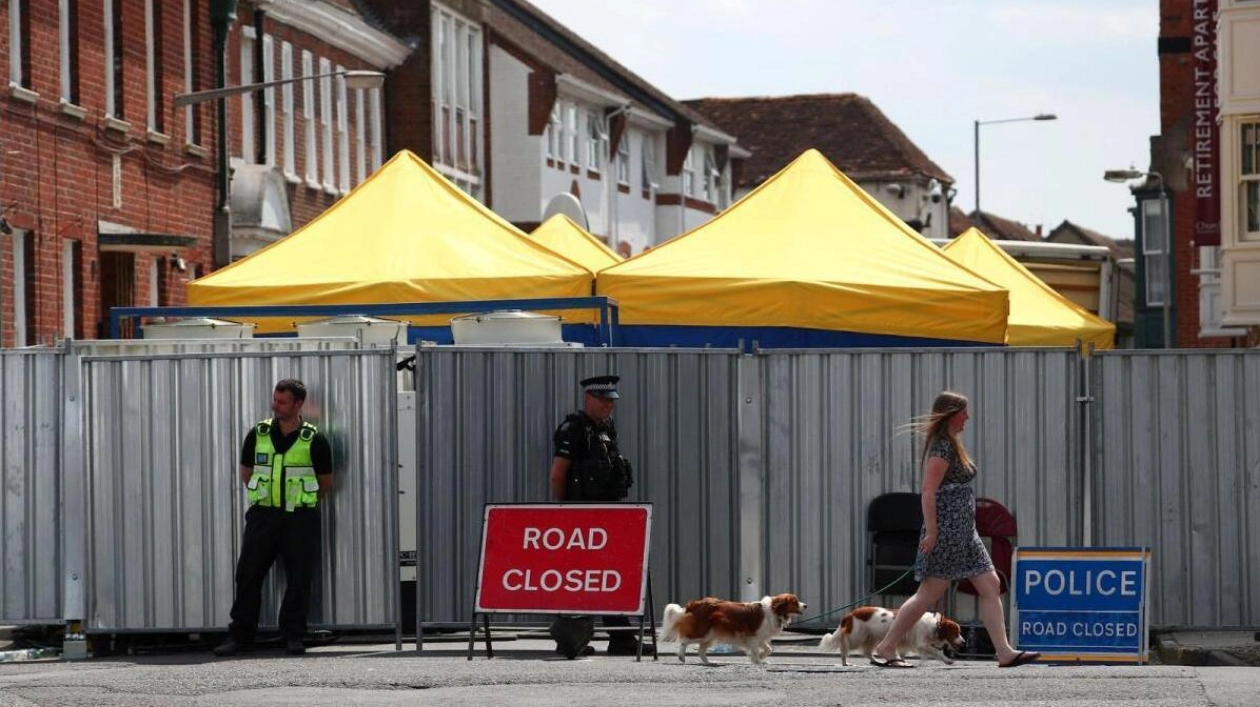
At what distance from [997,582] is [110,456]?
5363 millimetres

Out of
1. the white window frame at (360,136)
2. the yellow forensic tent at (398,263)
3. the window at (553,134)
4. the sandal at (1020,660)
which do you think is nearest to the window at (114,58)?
the white window frame at (360,136)

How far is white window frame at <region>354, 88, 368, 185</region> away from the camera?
52.5m

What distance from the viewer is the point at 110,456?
632 inches

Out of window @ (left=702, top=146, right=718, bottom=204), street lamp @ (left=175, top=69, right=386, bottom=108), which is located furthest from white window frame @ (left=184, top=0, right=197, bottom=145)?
window @ (left=702, top=146, right=718, bottom=204)

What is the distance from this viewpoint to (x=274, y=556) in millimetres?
15773

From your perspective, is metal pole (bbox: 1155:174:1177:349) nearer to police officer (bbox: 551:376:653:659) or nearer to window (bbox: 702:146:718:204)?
window (bbox: 702:146:718:204)

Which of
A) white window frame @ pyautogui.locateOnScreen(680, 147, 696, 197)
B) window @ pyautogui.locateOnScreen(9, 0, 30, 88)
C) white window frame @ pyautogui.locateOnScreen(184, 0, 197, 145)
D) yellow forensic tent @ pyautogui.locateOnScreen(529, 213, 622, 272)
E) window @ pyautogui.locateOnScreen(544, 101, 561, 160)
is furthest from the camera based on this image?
white window frame @ pyautogui.locateOnScreen(680, 147, 696, 197)

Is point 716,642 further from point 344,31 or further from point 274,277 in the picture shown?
point 344,31

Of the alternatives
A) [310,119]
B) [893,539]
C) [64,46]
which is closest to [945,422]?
[893,539]

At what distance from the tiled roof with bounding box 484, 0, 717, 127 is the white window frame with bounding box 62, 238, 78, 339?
29.0 m

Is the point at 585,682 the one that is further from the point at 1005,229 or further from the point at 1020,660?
the point at 1005,229

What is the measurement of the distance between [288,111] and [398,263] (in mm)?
26873

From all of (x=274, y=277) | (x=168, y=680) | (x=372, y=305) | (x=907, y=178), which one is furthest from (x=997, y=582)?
(x=907, y=178)

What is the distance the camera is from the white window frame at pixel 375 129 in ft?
178
